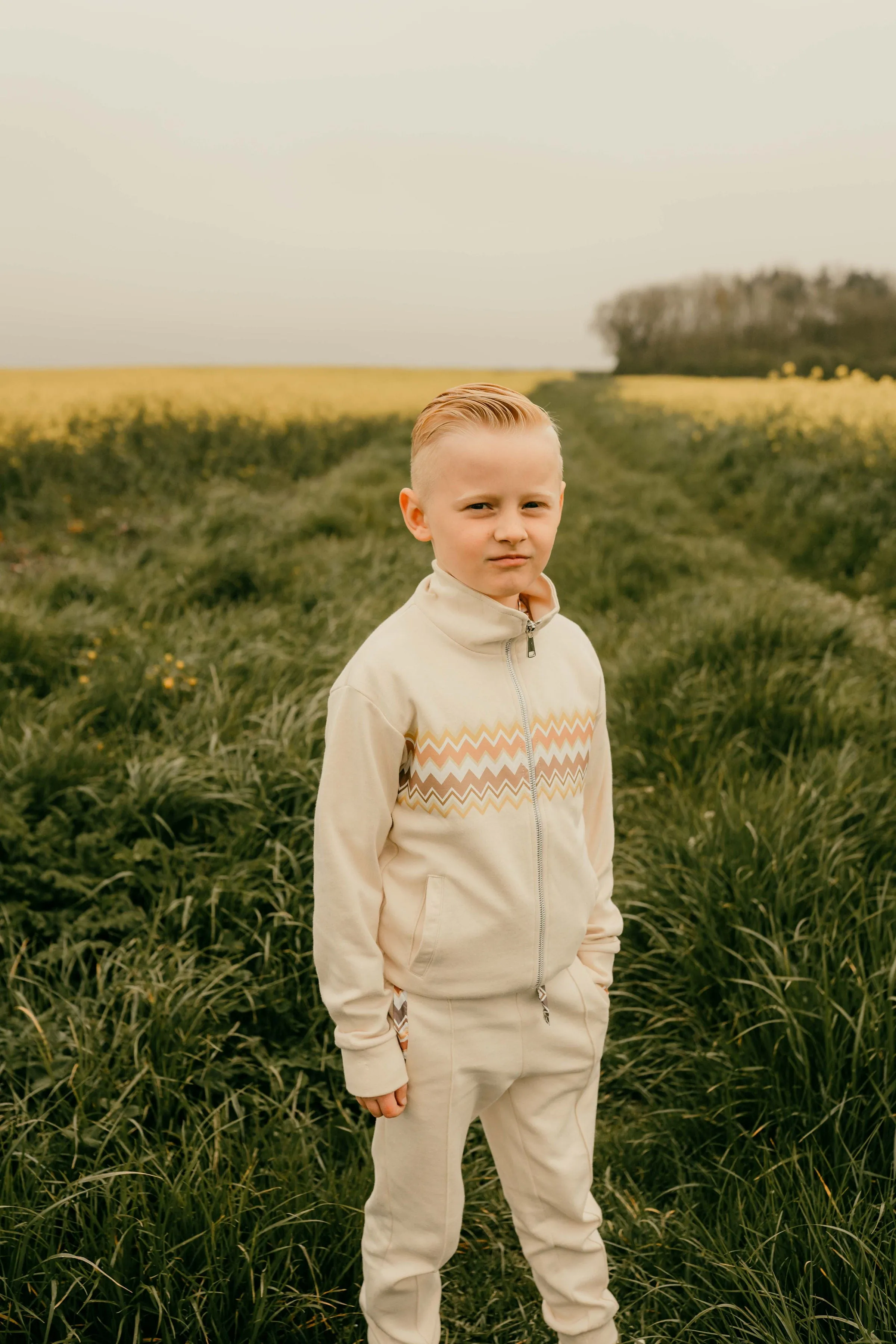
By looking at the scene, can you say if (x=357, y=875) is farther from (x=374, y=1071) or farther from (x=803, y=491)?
(x=803, y=491)

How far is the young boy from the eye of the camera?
133cm

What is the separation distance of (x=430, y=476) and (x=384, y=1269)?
4.01 ft

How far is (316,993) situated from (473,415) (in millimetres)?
1565

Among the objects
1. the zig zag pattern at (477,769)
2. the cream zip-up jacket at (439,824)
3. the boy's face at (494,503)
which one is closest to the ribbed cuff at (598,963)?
the cream zip-up jacket at (439,824)

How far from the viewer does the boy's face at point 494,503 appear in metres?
1.30

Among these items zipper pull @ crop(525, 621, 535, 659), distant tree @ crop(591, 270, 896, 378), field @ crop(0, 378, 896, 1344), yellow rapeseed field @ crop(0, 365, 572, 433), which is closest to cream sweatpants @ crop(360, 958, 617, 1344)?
field @ crop(0, 378, 896, 1344)

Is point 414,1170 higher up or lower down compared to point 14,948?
higher up

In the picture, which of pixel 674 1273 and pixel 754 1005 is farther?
pixel 754 1005

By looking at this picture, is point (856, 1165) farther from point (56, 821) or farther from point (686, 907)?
point (56, 821)

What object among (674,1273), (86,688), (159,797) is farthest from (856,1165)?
(86,688)

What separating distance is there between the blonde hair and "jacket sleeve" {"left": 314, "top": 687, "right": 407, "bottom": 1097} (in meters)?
0.37

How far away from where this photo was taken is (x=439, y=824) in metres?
1.37

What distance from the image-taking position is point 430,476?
1.34m

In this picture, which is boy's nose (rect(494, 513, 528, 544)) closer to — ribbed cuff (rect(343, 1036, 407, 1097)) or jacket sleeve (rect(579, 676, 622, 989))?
jacket sleeve (rect(579, 676, 622, 989))
